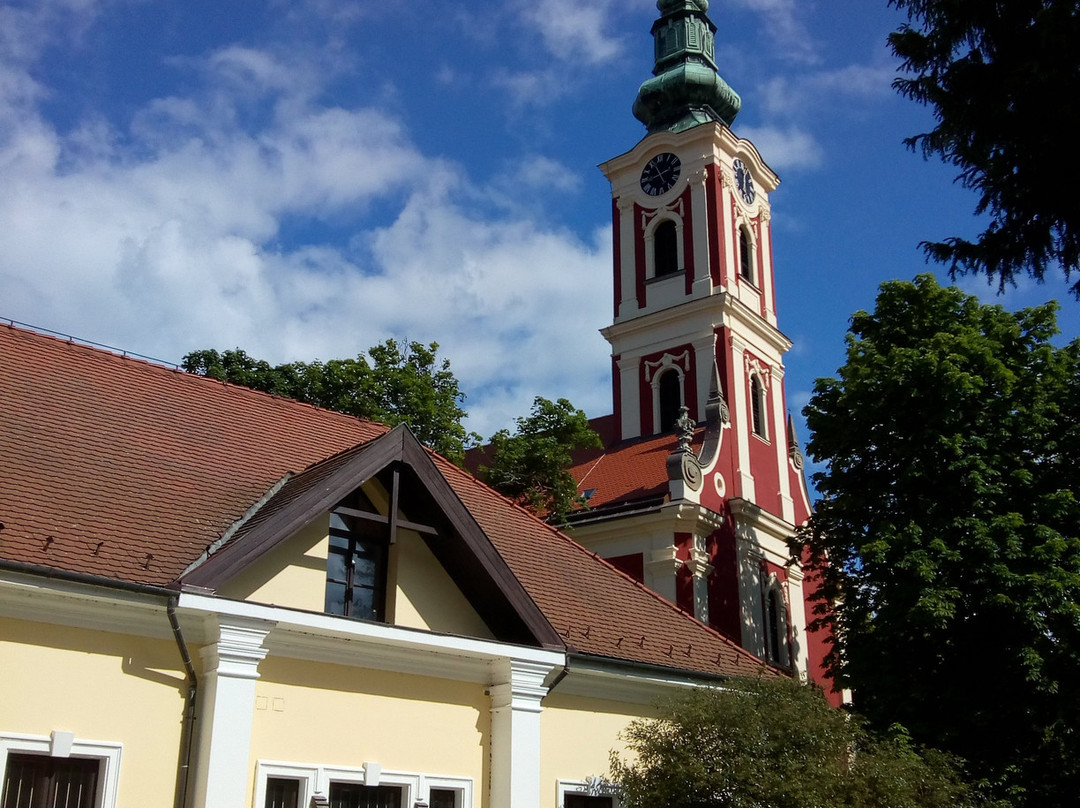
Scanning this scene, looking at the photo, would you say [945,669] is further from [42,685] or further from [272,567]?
[42,685]

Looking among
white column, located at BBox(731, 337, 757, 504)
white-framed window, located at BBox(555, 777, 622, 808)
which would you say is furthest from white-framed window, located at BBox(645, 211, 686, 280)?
white-framed window, located at BBox(555, 777, 622, 808)

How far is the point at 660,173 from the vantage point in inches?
1614

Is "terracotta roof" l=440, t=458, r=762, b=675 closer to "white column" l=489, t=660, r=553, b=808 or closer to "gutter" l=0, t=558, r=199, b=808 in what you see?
"white column" l=489, t=660, r=553, b=808

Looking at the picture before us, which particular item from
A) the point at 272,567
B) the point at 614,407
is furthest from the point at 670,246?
the point at 272,567

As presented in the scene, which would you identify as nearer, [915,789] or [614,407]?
[915,789]

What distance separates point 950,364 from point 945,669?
5.66m

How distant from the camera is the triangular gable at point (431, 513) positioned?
1242 centimetres

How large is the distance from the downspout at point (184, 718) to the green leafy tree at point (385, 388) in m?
14.7

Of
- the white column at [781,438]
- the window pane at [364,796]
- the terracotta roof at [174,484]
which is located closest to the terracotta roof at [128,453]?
the terracotta roof at [174,484]

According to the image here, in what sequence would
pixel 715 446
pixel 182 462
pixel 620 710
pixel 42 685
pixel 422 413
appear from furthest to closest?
pixel 715 446 → pixel 422 413 → pixel 620 710 → pixel 182 462 → pixel 42 685

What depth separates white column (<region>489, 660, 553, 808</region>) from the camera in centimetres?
1287

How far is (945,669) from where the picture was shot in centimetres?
2128

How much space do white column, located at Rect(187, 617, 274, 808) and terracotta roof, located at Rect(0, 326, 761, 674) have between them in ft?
2.81

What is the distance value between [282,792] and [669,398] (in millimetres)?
26926
